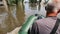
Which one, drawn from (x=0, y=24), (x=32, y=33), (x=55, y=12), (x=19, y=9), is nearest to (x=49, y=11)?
(x=55, y=12)

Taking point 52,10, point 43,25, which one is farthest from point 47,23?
point 52,10

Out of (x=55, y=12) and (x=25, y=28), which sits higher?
(x=55, y=12)

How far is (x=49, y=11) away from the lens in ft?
5.83

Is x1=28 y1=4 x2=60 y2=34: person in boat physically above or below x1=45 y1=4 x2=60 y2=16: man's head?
below

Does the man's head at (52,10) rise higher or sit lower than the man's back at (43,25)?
higher

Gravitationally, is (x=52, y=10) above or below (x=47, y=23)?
above

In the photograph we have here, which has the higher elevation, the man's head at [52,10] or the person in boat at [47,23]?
the man's head at [52,10]

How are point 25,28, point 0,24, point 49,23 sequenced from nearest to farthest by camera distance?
point 49,23, point 25,28, point 0,24

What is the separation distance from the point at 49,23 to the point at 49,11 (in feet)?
0.47

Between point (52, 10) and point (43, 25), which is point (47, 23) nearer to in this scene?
point (43, 25)

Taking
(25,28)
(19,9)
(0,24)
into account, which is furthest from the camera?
(19,9)

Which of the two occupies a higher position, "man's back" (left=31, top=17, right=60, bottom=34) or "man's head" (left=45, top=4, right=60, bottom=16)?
"man's head" (left=45, top=4, right=60, bottom=16)

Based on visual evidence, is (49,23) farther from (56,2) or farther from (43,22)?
(56,2)

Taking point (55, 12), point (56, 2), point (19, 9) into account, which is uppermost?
point (56, 2)
